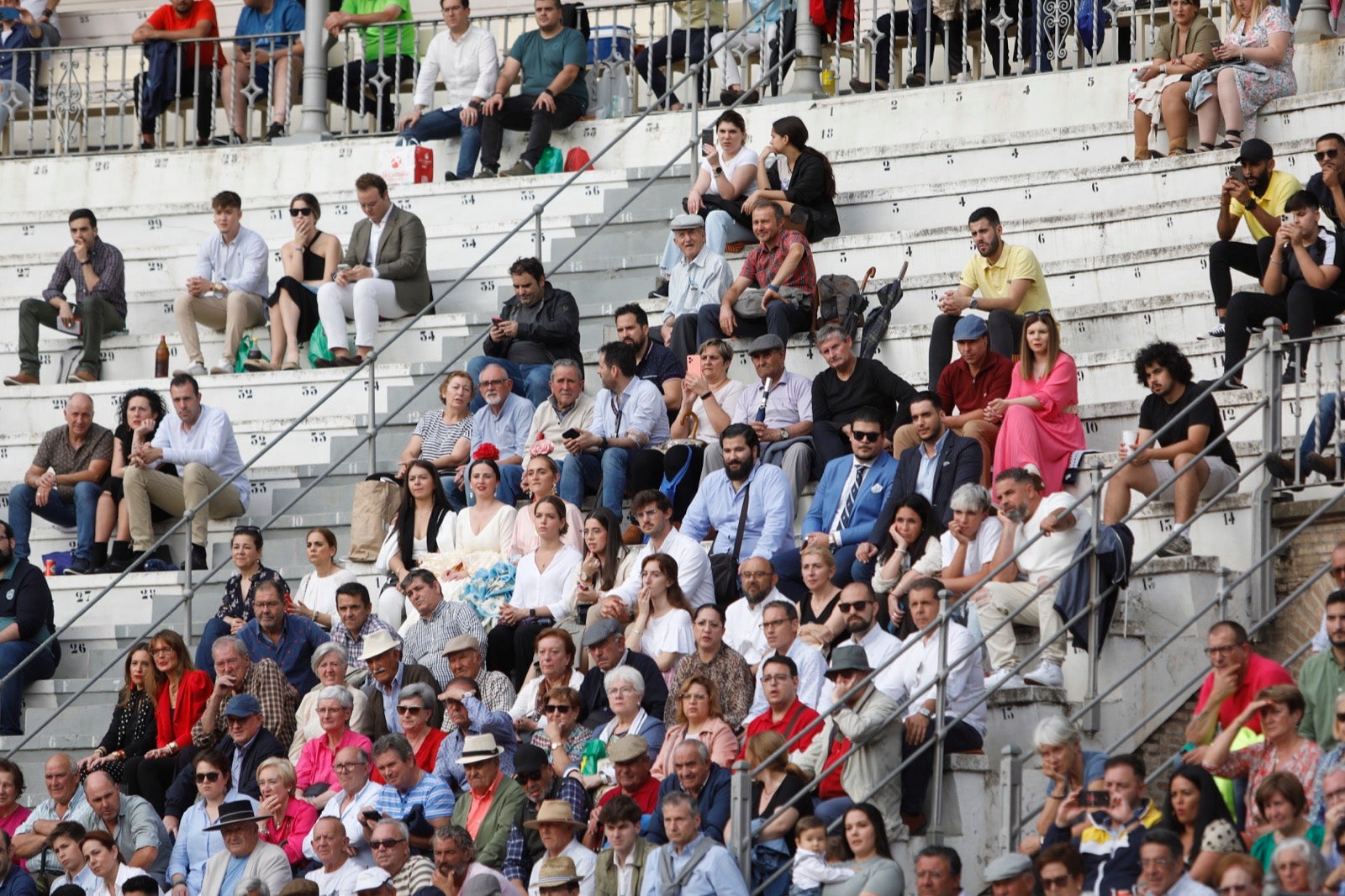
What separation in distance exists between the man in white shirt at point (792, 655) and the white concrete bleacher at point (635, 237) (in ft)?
6.63

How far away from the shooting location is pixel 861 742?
452 inches

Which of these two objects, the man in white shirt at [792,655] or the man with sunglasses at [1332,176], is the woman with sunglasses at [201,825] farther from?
the man with sunglasses at [1332,176]

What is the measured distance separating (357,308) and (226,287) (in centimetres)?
115

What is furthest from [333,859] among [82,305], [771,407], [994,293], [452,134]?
[452,134]

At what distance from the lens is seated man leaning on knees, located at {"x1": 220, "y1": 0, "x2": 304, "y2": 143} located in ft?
67.3

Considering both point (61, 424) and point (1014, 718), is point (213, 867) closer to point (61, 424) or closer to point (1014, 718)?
point (1014, 718)

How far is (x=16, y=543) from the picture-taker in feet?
52.4

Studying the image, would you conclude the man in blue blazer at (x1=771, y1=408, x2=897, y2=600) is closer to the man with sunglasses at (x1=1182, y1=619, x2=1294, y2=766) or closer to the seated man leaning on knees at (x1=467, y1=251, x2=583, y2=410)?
the seated man leaning on knees at (x1=467, y1=251, x2=583, y2=410)

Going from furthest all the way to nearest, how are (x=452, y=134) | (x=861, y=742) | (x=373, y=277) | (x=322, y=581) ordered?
(x=452, y=134)
(x=373, y=277)
(x=322, y=581)
(x=861, y=742)

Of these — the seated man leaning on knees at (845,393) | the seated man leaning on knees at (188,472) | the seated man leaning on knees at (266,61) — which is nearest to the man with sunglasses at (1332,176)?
the seated man leaning on knees at (845,393)

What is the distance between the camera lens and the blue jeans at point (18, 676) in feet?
48.6

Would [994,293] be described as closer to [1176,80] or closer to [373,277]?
[1176,80]

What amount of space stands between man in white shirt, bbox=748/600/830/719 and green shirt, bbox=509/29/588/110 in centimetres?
731

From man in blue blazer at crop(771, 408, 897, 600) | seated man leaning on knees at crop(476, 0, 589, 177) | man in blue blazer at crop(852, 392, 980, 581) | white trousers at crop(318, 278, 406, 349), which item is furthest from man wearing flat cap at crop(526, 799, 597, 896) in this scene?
seated man leaning on knees at crop(476, 0, 589, 177)
